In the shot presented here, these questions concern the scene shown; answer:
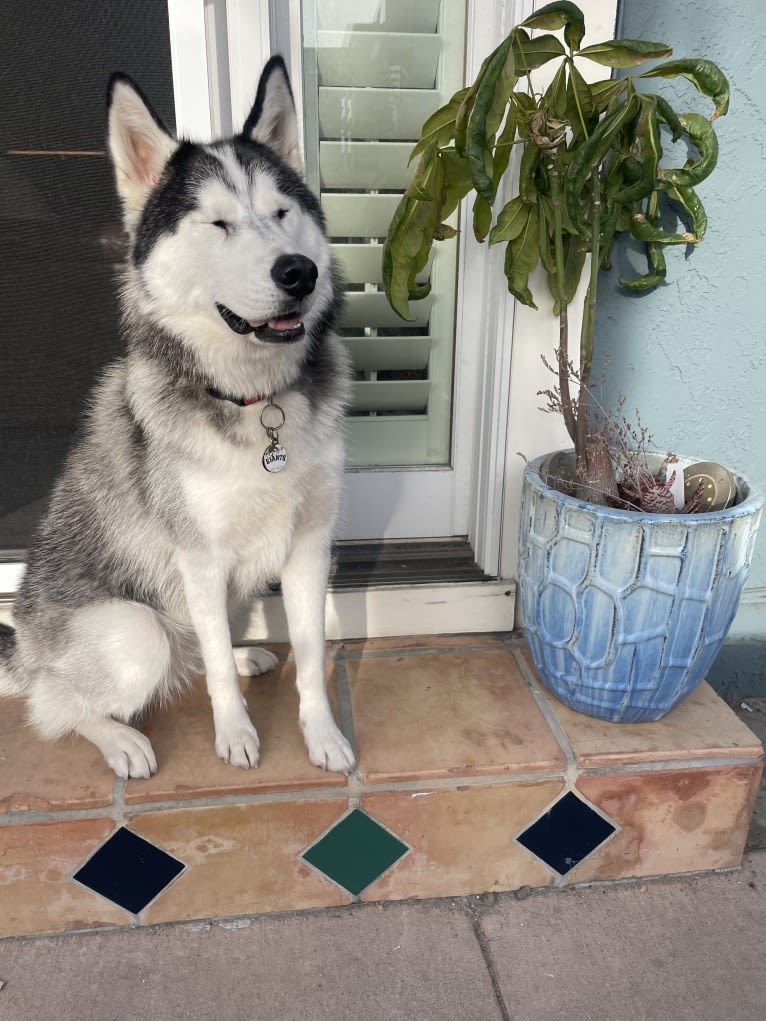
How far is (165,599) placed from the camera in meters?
1.69

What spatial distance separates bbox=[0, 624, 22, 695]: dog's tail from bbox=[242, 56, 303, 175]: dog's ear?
1.36m

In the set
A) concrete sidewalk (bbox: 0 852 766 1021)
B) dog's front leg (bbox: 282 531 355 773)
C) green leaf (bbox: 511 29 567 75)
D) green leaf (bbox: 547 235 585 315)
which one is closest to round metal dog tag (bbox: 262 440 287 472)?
dog's front leg (bbox: 282 531 355 773)

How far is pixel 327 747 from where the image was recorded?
1.62 meters

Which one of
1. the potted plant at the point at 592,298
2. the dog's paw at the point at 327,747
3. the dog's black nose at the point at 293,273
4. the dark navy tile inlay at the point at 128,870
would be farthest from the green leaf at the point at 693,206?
the dark navy tile inlay at the point at 128,870

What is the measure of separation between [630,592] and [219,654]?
931 mm

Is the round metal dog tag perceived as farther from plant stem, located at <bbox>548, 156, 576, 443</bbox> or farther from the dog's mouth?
plant stem, located at <bbox>548, 156, 576, 443</bbox>

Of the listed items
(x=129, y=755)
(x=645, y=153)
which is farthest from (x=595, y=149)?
(x=129, y=755)

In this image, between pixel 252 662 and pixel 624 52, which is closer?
pixel 624 52

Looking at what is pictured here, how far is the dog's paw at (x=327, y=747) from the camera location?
1.59m

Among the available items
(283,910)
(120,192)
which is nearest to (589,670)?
(283,910)

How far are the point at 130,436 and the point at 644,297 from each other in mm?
1457

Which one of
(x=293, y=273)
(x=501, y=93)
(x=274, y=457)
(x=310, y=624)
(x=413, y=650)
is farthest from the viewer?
(x=413, y=650)

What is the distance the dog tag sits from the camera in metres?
1.48

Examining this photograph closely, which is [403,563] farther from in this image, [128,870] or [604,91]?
[604,91]
